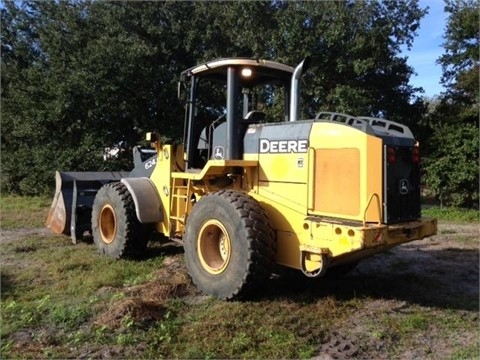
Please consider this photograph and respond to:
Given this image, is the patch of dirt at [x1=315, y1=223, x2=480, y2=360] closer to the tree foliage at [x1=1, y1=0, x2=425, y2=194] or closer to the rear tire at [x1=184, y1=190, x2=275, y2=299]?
the rear tire at [x1=184, y1=190, x2=275, y2=299]

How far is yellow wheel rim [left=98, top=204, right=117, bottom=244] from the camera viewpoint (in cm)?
745

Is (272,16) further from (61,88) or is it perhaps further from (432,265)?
(432,265)

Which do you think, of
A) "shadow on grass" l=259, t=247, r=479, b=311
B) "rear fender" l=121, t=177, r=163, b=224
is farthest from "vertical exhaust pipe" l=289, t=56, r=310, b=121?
"rear fender" l=121, t=177, r=163, b=224

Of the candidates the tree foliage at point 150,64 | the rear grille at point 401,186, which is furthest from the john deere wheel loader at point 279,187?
the tree foliage at point 150,64

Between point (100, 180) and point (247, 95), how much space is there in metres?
3.58

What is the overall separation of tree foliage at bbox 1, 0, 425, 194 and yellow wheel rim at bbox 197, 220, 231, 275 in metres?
10.00

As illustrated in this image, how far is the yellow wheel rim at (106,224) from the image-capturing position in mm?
7445

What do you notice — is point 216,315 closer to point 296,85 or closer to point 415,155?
point 415,155

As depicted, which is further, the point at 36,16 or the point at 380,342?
the point at 36,16

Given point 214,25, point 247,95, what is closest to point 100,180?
point 247,95

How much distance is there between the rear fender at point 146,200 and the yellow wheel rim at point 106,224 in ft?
2.16

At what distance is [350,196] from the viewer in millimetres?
4891

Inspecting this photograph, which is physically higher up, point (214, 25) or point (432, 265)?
point (214, 25)

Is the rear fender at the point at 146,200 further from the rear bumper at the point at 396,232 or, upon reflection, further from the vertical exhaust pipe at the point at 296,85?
the rear bumper at the point at 396,232
